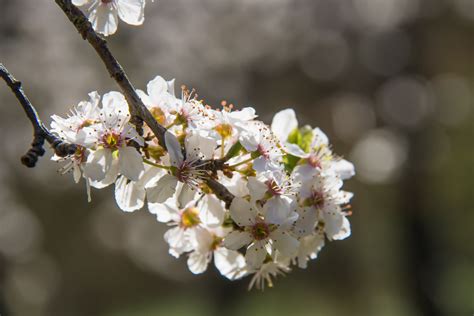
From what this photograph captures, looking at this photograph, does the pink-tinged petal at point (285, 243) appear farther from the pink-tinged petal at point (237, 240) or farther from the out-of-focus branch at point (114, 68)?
the out-of-focus branch at point (114, 68)

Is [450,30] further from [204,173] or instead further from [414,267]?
[204,173]

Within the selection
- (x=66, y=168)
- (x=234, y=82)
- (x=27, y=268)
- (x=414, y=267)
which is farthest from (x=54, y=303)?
(x=66, y=168)

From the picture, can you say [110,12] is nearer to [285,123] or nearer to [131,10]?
[131,10]

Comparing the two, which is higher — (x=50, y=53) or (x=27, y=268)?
(x=50, y=53)

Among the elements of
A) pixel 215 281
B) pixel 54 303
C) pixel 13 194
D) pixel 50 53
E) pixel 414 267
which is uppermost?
pixel 50 53

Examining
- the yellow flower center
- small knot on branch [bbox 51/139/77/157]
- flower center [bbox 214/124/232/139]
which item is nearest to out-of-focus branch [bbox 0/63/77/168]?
small knot on branch [bbox 51/139/77/157]

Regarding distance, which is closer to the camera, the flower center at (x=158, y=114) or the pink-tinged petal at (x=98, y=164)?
the pink-tinged petal at (x=98, y=164)

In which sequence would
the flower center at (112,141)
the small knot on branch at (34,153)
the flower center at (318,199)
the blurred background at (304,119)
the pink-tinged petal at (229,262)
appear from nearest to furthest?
the small knot on branch at (34,153)
the flower center at (112,141)
the flower center at (318,199)
the pink-tinged petal at (229,262)
the blurred background at (304,119)

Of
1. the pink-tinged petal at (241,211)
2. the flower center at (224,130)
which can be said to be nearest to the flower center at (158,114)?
the flower center at (224,130)
